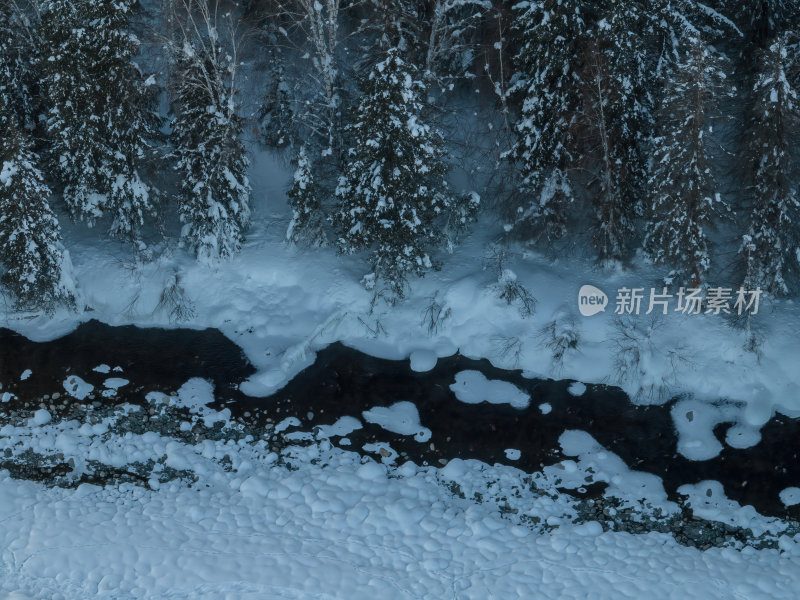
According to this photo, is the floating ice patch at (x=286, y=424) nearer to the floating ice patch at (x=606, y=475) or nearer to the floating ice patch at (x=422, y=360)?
the floating ice patch at (x=422, y=360)

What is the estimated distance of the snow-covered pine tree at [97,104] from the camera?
17016mm

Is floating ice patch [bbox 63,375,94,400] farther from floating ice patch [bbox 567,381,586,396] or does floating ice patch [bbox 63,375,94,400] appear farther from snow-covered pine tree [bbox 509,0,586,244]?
snow-covered pine tree [bbox 509,0,586,244]

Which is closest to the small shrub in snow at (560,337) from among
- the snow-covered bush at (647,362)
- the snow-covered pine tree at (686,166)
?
the snow-covered bush at (647,362)

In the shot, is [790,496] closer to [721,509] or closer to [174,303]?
[721,509]

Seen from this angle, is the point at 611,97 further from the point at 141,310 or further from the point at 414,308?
the point at 141,310

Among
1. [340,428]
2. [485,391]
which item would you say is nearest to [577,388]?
[485,391]

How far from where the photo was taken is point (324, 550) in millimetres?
12422

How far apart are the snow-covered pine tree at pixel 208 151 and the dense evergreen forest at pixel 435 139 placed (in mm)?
58

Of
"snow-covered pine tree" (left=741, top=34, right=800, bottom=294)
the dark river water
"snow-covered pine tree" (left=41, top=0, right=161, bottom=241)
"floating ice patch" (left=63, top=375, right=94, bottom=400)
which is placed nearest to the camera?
"snow-covered pine tree" (left=741, top=34, right=800, bottom=294)

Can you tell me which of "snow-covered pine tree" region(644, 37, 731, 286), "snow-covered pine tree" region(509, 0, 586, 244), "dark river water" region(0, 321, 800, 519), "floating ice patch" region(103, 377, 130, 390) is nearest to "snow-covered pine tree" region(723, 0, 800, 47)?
"snow-covered pine tree" region(644, 37, 731, 286)

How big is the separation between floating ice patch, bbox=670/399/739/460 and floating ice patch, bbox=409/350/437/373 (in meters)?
5.78

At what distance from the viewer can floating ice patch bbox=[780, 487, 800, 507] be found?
44.8ft

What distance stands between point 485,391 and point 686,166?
22.6 feet

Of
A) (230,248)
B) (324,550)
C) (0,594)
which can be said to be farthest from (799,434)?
(0,594)
